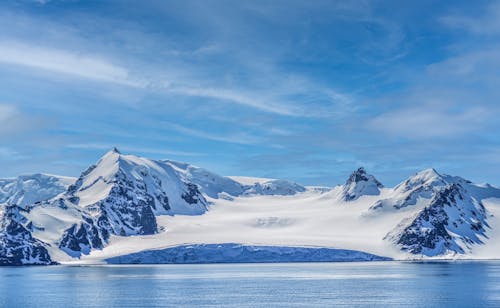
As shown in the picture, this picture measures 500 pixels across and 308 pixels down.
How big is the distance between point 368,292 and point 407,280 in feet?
140

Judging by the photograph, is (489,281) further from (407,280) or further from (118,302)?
(118,302)

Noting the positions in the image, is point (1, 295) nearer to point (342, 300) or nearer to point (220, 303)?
point (220, 303)

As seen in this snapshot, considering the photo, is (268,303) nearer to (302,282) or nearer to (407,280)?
(302,282)

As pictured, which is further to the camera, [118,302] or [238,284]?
[238,284]

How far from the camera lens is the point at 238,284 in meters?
187

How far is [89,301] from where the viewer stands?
468 ft

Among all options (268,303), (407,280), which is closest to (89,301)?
(268,303)

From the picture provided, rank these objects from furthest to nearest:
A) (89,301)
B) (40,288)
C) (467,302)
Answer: (40,288)
(89,301)
(467,302)

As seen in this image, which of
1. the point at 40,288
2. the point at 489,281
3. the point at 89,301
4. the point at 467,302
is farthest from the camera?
the point at 489,281

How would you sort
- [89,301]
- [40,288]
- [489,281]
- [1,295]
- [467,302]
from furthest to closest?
1. [489,281]
2. [40,288]
3. [1,295]
4. [89,301]
5. [467,302]

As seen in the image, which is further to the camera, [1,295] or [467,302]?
[1,295]

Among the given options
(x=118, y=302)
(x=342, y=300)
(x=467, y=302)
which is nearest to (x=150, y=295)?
(x=118, y=302)

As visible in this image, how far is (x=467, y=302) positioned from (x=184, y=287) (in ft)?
228

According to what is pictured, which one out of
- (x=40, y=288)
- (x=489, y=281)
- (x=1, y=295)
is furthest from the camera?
(x=489, y=281)
